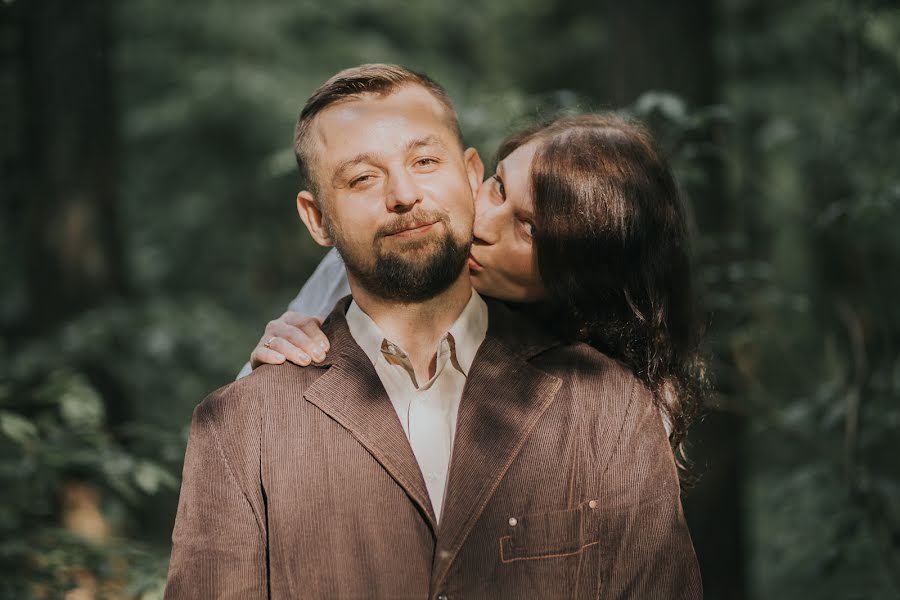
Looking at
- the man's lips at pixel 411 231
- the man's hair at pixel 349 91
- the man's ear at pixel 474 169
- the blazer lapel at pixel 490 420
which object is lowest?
the blazer lapel at pixel 490 420

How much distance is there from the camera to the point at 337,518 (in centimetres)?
205

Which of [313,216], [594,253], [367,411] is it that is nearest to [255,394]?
[367,411]

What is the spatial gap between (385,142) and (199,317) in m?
4.54

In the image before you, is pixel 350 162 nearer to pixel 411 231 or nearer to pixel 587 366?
pixel 411 231

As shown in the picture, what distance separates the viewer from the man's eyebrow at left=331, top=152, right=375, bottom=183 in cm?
217

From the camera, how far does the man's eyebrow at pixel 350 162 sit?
2.17m

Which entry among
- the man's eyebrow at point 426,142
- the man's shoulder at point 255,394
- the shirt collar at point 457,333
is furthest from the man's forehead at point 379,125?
the man's shoulder at point 255,394

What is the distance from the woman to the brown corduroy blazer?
0.69 feet

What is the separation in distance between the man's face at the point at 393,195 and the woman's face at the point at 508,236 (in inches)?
8.4

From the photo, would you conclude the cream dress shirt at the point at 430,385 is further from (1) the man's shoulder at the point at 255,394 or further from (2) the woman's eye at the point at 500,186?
(2) the woman's eye at the point at 500,186

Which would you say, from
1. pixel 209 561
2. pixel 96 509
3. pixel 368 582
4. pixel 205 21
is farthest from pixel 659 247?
pixel 205 21

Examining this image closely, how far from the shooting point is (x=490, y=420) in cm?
217

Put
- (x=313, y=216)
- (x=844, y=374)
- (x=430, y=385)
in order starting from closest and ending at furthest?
(x=430, y=385) < (x=313, y=216) < (x=844, y=374)

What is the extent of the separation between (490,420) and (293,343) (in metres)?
0.55
